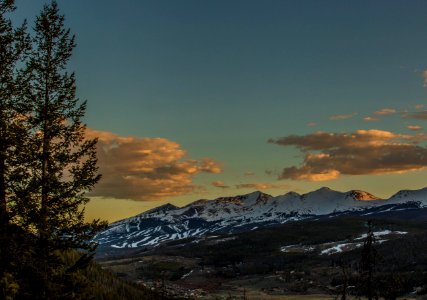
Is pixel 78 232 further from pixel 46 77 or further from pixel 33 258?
pixel 46 77

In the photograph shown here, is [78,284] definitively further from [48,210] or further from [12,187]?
[12,187]

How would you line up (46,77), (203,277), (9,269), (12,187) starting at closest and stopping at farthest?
(9,269), (12,187), (46,77), (203,277)

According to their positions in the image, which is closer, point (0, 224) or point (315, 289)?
point (0, 224)

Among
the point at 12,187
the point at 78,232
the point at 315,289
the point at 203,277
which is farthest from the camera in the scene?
the point at 203,277

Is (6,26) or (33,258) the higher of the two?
(6,26)

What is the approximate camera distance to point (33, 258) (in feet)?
57.4

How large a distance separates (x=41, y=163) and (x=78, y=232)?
9.92 ft

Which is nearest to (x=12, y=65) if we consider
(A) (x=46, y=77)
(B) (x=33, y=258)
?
(A) (x=46, y=77)

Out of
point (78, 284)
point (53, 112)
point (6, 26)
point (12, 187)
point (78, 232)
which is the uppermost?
point (6, 26)

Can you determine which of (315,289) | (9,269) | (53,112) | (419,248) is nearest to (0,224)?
(9,269)

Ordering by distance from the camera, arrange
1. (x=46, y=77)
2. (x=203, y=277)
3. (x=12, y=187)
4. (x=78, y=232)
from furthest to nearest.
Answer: (x=203, y=277) → (x=46, y=77) → (x=78, y=232) → (x=12, y=187)

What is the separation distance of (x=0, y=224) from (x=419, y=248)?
198447mm

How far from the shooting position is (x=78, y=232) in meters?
20.2

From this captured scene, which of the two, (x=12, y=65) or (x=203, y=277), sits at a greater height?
(x=12, y=65)
